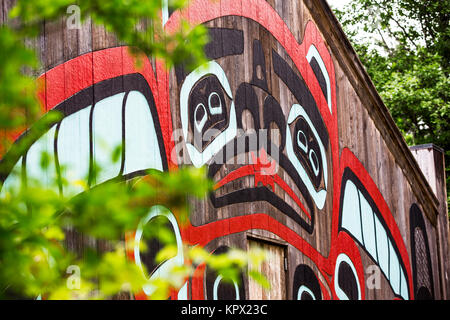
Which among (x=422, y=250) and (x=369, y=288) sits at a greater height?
(x=422, y=250)

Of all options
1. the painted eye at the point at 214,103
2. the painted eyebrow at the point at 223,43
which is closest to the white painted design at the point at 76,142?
the painted eye at the point at 214,103

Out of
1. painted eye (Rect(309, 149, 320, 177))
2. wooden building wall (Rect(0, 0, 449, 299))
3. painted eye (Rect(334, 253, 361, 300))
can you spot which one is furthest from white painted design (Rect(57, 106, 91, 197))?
painted eye (Rect(334, 253, 361, 300))

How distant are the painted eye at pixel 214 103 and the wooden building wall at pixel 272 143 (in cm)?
1

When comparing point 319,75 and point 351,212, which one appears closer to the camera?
point 319,75

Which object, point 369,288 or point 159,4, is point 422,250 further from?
point 159,4

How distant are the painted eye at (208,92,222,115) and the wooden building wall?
1 cm

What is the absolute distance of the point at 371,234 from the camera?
6.69 meters

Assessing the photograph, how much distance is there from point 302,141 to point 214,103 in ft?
4.66

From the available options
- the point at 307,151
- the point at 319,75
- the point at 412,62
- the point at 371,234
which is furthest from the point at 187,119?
the point at 412,62

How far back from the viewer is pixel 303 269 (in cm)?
540

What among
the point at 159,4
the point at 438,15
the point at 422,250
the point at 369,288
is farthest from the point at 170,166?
the point at 438,15

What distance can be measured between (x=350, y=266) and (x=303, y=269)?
3.20 ft

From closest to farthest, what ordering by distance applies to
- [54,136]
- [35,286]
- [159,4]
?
1. [35,286]
2. [159,4]
3. [54,136]

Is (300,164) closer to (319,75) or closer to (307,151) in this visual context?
(307,151)
